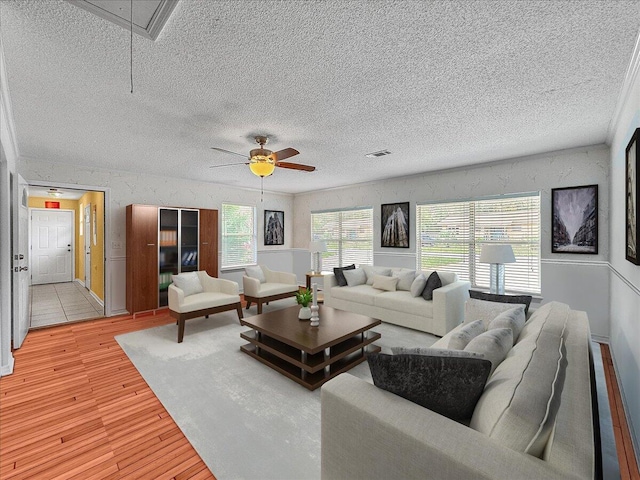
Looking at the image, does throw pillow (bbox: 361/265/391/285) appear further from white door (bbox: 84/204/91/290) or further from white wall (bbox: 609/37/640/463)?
white door (bbox: 84/204/91/290)

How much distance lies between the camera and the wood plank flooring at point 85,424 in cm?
170

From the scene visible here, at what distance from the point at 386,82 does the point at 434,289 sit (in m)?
2.84

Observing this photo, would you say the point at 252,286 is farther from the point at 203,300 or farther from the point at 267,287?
the point at 203,300

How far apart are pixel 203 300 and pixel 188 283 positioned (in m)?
0.59

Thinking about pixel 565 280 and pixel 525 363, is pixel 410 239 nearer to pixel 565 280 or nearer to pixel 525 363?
pixel 565 280

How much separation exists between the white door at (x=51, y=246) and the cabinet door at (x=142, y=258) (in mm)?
4766

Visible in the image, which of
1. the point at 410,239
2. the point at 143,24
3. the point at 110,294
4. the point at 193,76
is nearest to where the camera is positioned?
the point at 143,24

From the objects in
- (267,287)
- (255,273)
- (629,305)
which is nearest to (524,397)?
(629,305)

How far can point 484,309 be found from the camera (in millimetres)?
2549

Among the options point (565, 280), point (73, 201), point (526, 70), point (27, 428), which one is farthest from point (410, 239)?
point (73, 201)

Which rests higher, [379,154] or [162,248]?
[379,154]

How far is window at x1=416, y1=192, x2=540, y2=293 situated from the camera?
4168 mm

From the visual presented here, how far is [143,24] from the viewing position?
59.9 inches

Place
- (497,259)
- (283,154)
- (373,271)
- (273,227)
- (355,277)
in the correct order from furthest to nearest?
(273,227)
(373,271)
(355,277)
(497,259)
(283,154)
